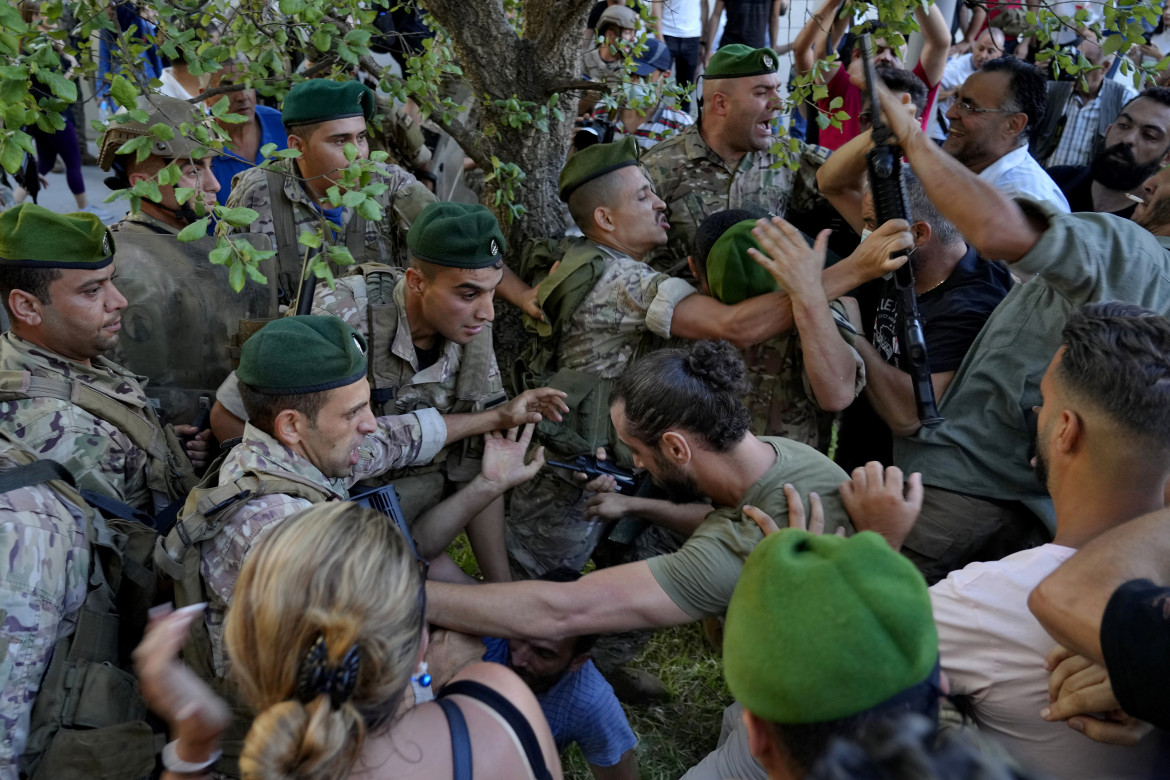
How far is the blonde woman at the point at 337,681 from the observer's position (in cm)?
143

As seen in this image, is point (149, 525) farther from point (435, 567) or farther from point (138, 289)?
point (138, 289)

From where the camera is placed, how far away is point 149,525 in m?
2.77

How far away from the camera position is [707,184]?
14.8 ft

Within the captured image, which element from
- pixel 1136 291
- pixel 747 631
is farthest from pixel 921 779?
pixel 1136 291

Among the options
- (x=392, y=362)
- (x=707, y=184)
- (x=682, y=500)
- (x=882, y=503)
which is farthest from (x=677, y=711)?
(x=707, y=184)

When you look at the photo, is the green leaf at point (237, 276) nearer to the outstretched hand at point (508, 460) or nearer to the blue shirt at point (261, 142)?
the outstretched hand at point (508, 460)

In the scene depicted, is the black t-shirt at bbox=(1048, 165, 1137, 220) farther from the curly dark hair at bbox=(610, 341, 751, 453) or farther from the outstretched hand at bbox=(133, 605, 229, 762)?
the outstretched hand at bbox=(133, 605, 229, 762)

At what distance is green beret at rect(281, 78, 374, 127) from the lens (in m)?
4.01

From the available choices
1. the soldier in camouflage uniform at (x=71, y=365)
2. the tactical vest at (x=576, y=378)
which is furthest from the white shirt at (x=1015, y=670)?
the soldier in camouflage uniform at (x=71, y=365)

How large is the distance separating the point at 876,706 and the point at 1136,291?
1.87m

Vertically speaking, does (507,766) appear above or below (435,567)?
above

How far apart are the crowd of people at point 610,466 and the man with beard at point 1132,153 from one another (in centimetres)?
2

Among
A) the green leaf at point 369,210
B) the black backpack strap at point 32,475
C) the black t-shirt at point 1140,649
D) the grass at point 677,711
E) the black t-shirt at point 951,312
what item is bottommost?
the grass at point 677,711

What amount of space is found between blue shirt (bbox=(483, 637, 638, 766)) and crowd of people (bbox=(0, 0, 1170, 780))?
0.04ft
